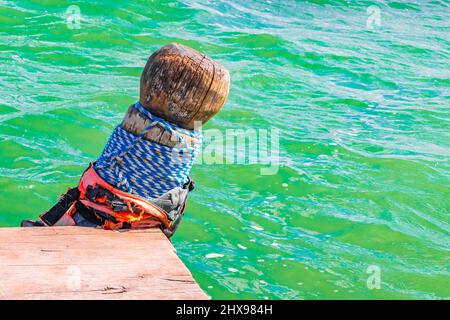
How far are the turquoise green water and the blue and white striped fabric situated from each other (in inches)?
60.6

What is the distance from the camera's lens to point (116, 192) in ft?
14.1

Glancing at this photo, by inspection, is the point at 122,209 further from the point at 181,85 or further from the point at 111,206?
the point at 181,85

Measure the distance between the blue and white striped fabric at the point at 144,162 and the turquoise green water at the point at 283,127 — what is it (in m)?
1.54

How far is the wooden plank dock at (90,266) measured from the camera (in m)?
3.65

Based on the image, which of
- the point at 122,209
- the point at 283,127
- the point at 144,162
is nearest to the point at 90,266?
the point at 122,209

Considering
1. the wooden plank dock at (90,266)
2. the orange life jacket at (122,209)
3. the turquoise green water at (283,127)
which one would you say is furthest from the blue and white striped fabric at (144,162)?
the turquoise green water at (283,127)

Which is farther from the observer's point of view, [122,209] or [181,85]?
[122,209]

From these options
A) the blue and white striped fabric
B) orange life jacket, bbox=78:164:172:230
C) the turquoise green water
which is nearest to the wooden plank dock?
orange life jacket, bbox=78:164:172:230

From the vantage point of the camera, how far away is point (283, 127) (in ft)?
30.1

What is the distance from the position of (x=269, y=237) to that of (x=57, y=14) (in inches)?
276

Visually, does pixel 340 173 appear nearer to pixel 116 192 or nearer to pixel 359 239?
pixel 359 239

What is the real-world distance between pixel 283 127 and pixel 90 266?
18.0ft

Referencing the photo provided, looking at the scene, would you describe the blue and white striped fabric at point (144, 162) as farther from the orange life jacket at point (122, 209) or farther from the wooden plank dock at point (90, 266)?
the wooden plank dock at point (90, 266)

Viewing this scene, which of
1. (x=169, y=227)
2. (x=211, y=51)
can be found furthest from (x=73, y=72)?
(x=169, y=227)
